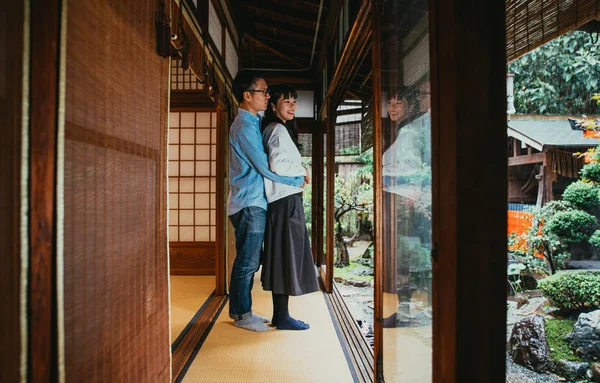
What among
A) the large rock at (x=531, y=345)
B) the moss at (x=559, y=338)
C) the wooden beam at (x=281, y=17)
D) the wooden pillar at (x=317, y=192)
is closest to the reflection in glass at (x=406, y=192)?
the large rock at (x=531, y=345)

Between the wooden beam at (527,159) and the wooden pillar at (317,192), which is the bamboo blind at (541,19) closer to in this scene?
the wooden pillar at (317,192)

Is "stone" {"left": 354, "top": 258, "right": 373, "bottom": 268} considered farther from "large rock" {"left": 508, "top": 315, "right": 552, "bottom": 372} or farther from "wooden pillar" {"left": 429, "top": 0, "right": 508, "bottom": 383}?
"wooden pillar" {"left": 429, "top": 0, "right": 508, "bottom": 383}

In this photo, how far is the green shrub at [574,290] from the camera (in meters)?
3.12

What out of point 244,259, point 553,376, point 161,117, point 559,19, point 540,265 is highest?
point 559,19

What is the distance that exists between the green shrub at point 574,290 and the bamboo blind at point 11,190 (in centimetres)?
398

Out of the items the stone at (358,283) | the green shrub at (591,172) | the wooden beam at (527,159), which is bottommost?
the stone at (358,283)

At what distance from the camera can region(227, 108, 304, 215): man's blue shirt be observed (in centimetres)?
236

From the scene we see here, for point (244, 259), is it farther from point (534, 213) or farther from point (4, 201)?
point (534, 213)

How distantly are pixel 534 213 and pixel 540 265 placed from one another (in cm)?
65

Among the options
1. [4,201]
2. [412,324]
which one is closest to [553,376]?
[412,324]

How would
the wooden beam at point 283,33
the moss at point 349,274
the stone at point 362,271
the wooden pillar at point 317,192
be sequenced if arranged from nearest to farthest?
the wooden beam at point 283,33
the wooden pillar at point 317,192
the moss at point 349,274
the stone at point 362,271

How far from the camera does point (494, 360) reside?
2.54ft

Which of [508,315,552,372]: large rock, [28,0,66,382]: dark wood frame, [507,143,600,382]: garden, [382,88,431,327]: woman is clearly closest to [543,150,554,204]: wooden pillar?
[507,143,600,382]: garden

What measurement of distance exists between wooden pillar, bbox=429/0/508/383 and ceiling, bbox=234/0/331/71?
286 cm
